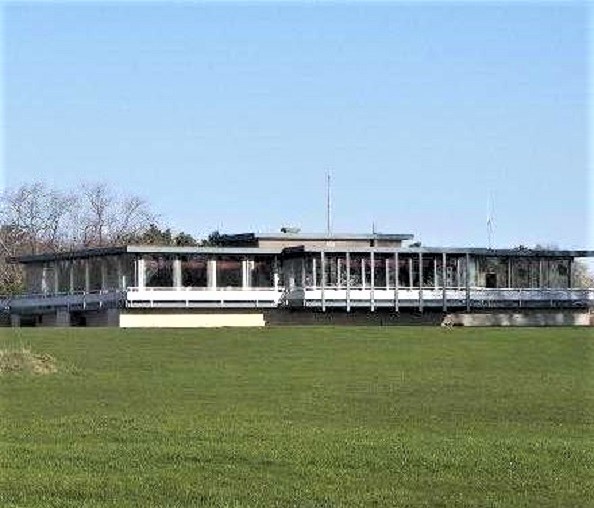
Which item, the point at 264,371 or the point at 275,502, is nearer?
the point at 275,502

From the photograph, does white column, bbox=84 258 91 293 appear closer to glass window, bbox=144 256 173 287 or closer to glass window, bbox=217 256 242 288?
glass window, bbox=144 256 173 287

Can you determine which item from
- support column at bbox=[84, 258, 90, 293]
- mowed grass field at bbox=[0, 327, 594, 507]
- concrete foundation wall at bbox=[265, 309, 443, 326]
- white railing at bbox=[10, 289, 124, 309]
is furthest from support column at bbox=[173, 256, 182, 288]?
mowed grass field at bbox=[0, 327, 594, 507]

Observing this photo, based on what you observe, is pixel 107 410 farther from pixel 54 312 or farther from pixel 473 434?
pixel 54 312

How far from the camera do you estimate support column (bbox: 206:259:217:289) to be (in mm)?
58250

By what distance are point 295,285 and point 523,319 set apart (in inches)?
470

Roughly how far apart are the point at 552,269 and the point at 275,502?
Result: 57.8m

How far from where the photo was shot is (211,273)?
58.3 m

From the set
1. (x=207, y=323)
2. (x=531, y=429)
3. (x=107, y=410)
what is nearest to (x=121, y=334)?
(x=207, y=323)

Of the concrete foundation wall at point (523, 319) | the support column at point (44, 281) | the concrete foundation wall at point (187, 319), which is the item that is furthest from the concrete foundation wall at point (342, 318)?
the support column at point (44, 281)

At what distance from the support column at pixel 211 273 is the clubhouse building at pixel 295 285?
0.06 m

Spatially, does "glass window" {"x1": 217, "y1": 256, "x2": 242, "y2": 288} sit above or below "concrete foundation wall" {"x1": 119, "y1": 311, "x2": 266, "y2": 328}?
above

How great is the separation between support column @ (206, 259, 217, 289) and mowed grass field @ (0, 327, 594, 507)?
2857 centimetres

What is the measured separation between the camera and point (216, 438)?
1318 centimetres

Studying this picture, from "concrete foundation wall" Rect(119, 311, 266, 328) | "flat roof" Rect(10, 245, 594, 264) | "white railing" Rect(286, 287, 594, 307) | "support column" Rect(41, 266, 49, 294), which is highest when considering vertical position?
"flat roof" Rect(10, 245, 594, 264)
